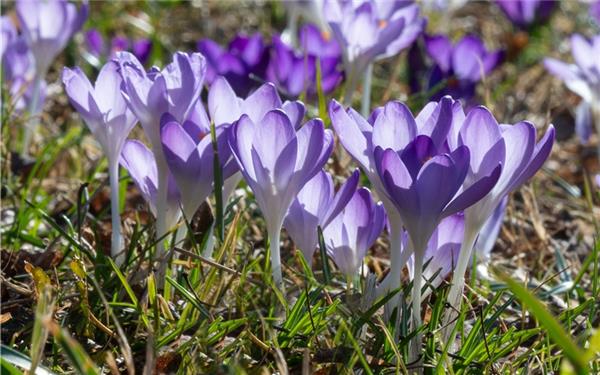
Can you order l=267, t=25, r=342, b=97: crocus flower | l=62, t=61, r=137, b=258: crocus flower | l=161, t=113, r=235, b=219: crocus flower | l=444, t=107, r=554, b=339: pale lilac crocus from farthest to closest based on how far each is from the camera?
l=267, t=25, r=342, b=97: crocus flower
l=62, t=61, r=137, b=258: crocus flower
l=161, t=113, r=235, b=219: crocus flower
l=444, t=107, r=554, b=339: pale lilac crocus

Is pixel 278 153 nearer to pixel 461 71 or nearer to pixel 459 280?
pixel 459 280

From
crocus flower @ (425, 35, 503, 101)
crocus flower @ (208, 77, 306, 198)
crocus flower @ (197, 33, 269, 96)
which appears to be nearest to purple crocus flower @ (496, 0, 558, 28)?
crocus flower @ (425, 35, 503, 101)

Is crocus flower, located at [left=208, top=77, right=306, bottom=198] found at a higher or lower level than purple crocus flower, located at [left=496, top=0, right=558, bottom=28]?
higher

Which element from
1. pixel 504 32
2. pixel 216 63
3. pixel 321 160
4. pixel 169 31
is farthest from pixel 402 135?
pixel 504 32

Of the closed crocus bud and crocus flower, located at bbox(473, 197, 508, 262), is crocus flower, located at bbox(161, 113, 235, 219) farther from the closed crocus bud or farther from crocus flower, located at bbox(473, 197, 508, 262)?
the closed crocus bud

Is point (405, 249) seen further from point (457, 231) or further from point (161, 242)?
point (161, 242)
